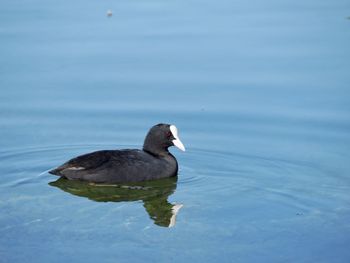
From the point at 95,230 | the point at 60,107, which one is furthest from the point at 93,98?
the point at 95,230

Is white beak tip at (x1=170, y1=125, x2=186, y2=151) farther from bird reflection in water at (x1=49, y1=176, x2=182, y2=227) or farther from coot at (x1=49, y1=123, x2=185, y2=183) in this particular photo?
bird reflection in water at (x1=49, y1=176, x2=182, y2=227)

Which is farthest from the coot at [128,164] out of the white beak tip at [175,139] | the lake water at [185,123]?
the lake water at [185,123]

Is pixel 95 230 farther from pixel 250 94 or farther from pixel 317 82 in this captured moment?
A: pixel 317 82

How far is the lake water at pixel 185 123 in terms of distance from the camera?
25.0 feet

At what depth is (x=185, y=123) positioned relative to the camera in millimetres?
10805

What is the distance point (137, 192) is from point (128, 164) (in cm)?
34

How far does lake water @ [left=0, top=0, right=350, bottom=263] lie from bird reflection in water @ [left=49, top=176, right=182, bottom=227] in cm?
2

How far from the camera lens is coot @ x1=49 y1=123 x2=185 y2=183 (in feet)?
29.9

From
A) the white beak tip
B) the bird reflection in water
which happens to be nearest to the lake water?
the bird reflection in water

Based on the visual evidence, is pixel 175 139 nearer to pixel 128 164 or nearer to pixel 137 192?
pixel 128 164

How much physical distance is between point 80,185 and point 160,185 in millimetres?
829

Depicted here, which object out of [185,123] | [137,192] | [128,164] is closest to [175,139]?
[128,164]

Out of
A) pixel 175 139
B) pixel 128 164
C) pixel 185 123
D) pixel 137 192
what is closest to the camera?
pixel 137 192

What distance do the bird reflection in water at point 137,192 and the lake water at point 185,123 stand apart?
0.8 inches
